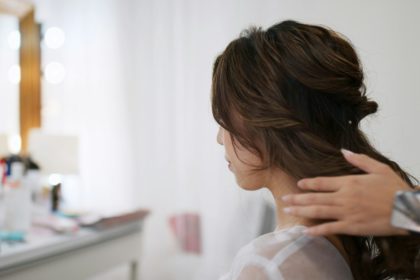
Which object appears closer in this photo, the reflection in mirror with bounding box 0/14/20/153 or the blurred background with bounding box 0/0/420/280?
the blurred background with bounding box 0/0/420/280

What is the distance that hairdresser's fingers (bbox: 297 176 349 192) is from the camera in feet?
1.54

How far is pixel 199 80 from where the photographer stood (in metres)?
1.95

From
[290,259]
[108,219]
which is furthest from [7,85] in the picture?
[290,259]

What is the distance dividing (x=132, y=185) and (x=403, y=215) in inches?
75.5

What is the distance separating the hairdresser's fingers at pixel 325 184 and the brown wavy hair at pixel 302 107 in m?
0.12

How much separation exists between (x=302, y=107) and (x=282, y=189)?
0.52 ft

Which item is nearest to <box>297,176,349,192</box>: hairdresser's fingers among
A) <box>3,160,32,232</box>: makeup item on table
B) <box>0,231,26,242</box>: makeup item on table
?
<box>0,231,26,242</box>: makeup item on table

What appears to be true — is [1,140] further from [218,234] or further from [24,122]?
[218,234]

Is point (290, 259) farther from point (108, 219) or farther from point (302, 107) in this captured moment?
point (108, 219)

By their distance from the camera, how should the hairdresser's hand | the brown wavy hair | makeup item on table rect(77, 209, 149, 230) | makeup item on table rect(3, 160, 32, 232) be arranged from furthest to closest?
makeup item on table rect(77, 209, 149, 230)
makeup item on table rect(3, 160, 32, 232)
the brown wavy hair
the hairdresser's hand

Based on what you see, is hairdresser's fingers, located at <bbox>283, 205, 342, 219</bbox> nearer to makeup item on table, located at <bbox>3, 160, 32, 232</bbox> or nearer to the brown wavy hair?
the brown wavy hair

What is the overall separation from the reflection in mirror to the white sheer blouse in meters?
1.86

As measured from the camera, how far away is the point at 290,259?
0.55 metres

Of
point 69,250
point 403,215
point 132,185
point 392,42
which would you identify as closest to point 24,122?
point 132,185
